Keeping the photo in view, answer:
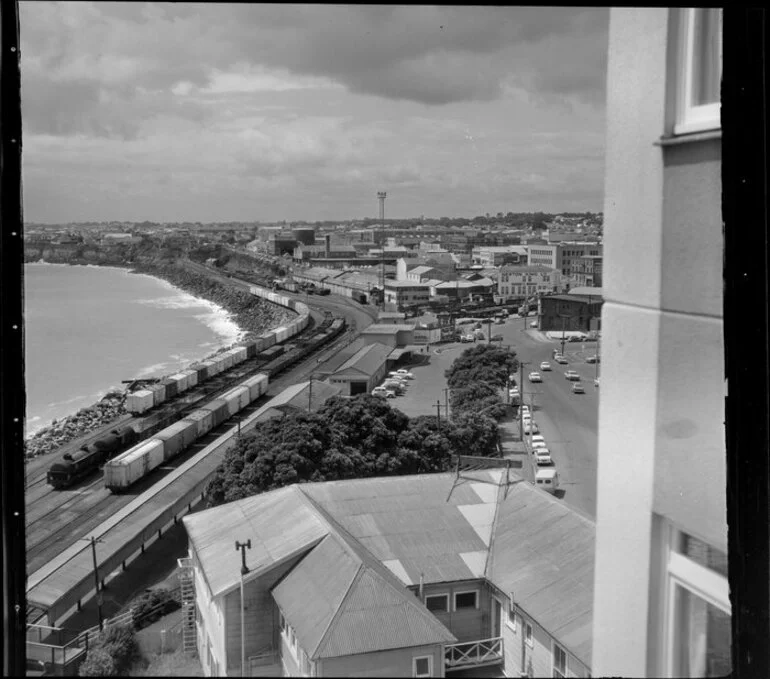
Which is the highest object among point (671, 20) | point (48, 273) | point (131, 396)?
point (671, 20)

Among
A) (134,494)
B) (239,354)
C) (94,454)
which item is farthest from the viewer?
(239,354)

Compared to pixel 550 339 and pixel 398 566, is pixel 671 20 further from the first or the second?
pixel 550 339

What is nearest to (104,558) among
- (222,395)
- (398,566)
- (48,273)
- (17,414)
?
(48,273)

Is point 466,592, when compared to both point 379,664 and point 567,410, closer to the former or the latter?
point 379,664

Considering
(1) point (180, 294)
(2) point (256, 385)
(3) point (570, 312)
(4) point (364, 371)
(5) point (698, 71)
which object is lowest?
(2) point (256, 385)

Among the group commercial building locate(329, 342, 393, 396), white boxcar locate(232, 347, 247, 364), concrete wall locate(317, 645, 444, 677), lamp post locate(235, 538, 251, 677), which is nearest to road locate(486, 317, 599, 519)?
concrete wall locate(317, 645, 444, 677)

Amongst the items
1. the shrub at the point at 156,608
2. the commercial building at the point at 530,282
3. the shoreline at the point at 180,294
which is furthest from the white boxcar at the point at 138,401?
the shrub at the point at 156,608

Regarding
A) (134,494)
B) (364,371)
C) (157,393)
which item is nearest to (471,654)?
(134,494)
